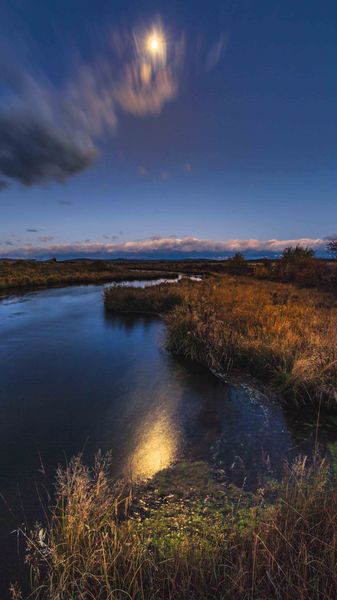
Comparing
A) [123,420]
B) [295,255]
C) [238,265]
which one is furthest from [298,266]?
[123,420]

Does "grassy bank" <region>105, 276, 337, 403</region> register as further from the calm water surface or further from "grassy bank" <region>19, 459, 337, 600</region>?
"grassy bank" <region>19, 459, 337, 600</region>

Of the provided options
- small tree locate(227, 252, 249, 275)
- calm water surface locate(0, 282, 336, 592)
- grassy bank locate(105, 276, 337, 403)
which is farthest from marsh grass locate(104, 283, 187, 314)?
small tree locate(227, 252, 249, 275)

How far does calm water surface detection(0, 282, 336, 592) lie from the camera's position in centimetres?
559

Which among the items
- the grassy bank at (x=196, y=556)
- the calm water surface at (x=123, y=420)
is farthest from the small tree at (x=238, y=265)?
the grassy bank at (x=196, y=556)

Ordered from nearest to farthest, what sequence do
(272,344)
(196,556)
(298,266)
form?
(196,556) → (272,344) → (298,266)

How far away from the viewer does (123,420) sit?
7.79 m

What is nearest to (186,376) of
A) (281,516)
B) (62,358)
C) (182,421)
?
(182,421)

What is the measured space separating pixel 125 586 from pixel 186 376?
26.3 feet

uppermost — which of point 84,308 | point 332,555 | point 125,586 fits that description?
point 332,555

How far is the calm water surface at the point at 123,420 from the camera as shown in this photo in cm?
559

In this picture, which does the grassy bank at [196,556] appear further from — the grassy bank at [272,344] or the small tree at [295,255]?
the small tree at [295,255]

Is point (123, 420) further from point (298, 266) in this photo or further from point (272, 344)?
point (298, 266)

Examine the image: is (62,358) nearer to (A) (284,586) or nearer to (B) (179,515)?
(B) (179,515)

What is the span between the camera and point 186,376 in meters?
10.7
